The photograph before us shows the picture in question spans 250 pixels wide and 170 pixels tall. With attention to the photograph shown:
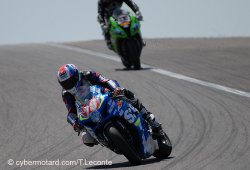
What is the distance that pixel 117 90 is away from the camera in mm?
10055

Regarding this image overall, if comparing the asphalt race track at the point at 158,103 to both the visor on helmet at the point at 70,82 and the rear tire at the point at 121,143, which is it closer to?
the rear tire at the point at 121,143

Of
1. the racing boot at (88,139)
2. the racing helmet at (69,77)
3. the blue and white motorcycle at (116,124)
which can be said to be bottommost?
the racing boot at (88,139)

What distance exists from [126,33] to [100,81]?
377 inches

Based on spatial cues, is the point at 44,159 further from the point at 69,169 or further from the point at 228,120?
the point at 228,120

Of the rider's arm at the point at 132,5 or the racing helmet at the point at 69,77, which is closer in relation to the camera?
the racing helmet at the point at 69,77

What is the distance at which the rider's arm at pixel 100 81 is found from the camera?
10461 mm

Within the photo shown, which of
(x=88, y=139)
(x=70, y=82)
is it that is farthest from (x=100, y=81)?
(x=88, y=139)

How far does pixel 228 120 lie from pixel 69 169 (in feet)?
12.3

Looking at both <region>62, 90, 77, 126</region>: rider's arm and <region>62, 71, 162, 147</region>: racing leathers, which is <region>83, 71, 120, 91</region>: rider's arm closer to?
<region>62, 71, 162, 147</region>: racing leathers

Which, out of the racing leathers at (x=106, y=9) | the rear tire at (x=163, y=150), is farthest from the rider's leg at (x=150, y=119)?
the racing leathers at (x=106, y=9)

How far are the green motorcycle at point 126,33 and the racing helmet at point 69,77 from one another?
32.8 ft

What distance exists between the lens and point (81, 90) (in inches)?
400

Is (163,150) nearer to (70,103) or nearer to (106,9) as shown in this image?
(70,103)

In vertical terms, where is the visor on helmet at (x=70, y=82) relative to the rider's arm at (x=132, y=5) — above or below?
above
